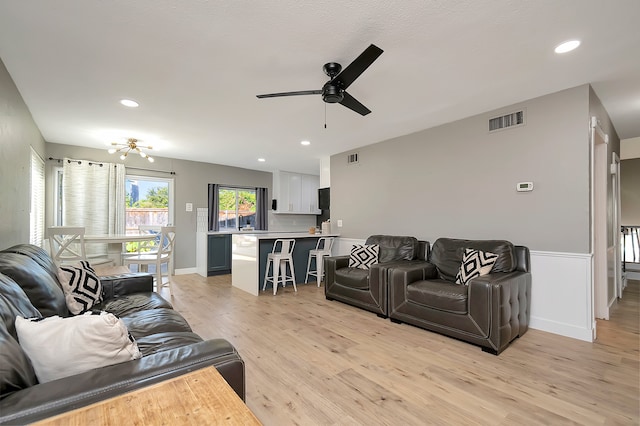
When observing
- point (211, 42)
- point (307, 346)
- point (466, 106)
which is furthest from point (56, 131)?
point (466, 106)

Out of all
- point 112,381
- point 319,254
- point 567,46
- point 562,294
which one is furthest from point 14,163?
point 562,294

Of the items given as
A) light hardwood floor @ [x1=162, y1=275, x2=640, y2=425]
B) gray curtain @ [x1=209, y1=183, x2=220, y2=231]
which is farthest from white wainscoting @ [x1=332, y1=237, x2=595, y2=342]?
gray curtain @ [x1=209, y1=183, x2=220, y2=231]

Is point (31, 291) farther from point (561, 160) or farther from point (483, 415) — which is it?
point (561, 160)

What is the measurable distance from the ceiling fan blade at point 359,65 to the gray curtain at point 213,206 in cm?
505

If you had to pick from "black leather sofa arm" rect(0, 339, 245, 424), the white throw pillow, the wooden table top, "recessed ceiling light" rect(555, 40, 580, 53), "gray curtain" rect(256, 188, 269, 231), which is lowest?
"black leather sofa arm" rect(0, 339, 245, 424)

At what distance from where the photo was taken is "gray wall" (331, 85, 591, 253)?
2842mm

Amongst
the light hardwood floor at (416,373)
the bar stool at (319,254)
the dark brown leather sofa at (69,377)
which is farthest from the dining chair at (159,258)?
the dark brown leather sofa at (69,377)

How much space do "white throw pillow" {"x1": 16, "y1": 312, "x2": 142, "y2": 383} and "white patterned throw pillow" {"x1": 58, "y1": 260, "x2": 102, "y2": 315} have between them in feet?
4.30

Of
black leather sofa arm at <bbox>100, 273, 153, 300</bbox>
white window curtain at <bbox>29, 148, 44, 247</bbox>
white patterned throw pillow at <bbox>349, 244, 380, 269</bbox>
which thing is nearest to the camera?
black leather sofa arm at <bbox>100, 273, 153, 300</bbox>

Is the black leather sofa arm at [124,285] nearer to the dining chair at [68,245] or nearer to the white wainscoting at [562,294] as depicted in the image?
the dining chair at [68,245]

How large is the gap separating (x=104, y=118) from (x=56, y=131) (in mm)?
1257

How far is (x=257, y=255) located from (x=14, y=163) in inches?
111

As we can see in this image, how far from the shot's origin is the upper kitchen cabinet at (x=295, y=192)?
7355mm

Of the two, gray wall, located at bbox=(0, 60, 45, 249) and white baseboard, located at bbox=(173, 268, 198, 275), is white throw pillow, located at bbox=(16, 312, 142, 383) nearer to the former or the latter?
gray wall, located at bbox=(0, 60, 45, 249)
